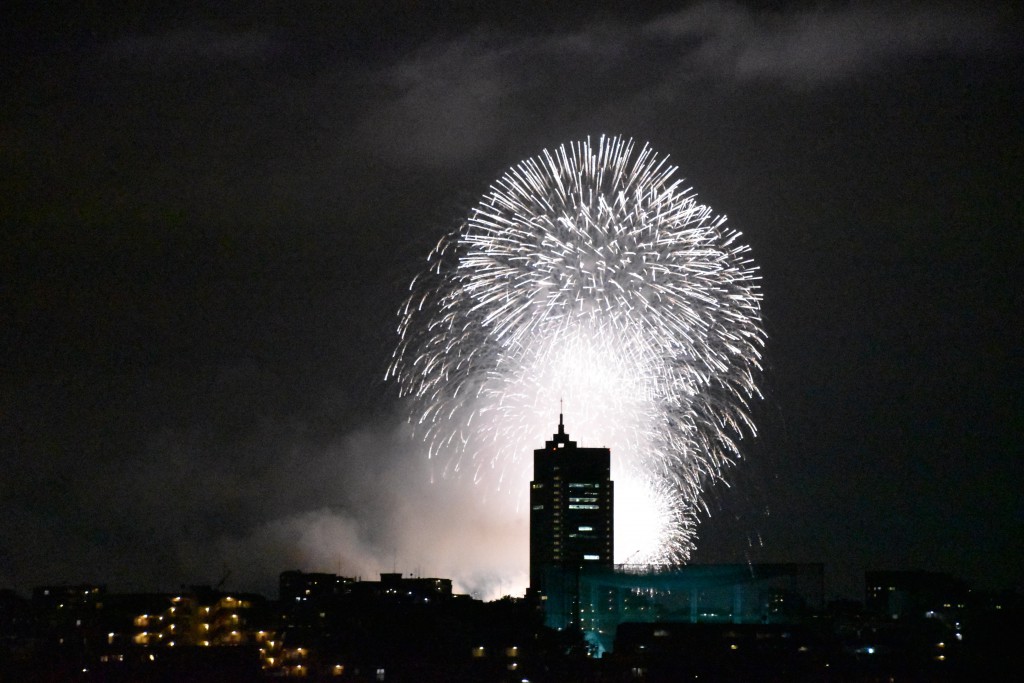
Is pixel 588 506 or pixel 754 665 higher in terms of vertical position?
pixel 588 506

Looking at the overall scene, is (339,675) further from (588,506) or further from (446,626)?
(588,506)

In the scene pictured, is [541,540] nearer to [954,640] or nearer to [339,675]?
[954,640]

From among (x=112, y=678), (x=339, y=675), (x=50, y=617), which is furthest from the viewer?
(x=50, y=617)

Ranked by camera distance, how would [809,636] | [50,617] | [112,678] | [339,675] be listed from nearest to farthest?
[112,678] → [339,675] → [809,636] → [50,617]

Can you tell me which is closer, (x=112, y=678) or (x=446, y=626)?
(x=112, y=678)

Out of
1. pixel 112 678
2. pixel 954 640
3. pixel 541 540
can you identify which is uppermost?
pixel 541 540

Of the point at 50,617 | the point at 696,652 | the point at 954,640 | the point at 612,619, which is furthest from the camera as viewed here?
the point at 612,619

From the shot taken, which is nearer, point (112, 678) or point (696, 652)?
point (112, 678)

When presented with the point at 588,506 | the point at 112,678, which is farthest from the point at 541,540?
the point at 112,678

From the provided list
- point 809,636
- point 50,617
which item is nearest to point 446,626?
point 809,636
